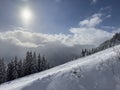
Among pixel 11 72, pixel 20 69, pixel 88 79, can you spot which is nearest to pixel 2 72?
pixel 11 72

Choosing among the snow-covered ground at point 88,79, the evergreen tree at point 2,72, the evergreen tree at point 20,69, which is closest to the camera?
the snow-covered ground at point 88,79

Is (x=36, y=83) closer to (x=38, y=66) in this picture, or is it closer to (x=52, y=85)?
(x=52, y=85)

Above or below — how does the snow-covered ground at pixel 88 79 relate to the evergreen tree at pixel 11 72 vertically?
above

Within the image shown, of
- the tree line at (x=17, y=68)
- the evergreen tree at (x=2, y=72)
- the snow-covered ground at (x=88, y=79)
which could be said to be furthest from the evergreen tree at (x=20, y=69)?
the snow-covered ground at (x=88, y=79)

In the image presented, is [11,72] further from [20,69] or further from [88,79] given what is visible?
[88,79]

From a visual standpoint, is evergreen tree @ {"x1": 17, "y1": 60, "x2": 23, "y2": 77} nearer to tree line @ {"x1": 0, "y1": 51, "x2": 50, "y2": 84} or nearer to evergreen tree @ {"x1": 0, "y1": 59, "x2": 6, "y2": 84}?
tree line @ {"x1": 0, "y1": 51, "x2": 50, "y2": 84}

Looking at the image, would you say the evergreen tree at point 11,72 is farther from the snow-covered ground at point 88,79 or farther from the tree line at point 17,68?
the snow-covered ground at point 88,79

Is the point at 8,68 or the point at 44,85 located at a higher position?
the point at 44,85

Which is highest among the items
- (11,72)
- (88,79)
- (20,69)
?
(88,79)

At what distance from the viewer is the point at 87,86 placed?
8.59 meters

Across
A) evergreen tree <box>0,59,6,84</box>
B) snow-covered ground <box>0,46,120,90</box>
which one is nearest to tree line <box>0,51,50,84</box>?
evergreen tree <box>0,59,6,84</box>

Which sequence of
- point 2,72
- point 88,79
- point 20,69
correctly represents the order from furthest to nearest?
point 20,69, point 2,72, point 88,79

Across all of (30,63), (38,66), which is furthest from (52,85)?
(38,66)

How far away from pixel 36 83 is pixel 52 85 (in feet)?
4.20
